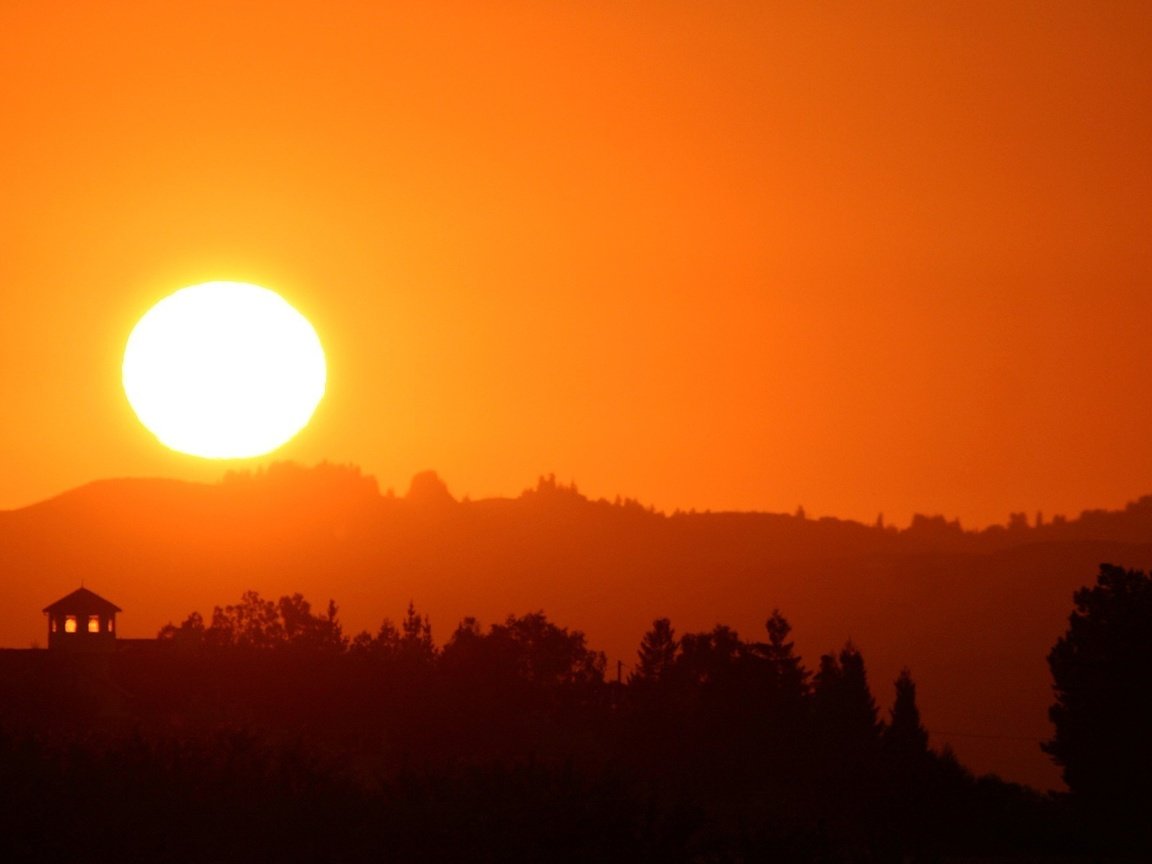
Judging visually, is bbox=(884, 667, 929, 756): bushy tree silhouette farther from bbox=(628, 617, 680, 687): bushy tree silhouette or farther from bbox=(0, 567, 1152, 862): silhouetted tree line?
bbox=(628, 617, 680, 687): bushy tree silhouette

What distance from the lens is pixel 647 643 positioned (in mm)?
92562

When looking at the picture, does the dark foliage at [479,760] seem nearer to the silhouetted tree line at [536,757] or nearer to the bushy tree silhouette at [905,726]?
the silhouetted tree line at [536,757]

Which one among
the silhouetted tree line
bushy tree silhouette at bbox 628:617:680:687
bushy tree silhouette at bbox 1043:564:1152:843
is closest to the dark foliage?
the silhouetted tree line

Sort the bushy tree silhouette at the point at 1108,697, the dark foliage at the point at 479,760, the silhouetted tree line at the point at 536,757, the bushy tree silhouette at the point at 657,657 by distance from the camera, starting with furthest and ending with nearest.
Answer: the bushy tree silhouette at the point at 657,657 → the bushy tree silhouette at the point at 1108,697 → the silhouetted tree line at the point at 536,757 → the dark foliage at the point at 479,760

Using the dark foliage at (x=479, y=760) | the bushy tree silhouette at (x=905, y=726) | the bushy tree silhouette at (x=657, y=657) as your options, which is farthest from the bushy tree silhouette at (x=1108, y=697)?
the bushy tree silhouette at (x=657, y=657)

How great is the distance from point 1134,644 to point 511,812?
37.5 m

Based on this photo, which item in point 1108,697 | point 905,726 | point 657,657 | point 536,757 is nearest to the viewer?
point 536,757

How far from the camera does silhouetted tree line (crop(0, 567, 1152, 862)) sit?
32.4 meters

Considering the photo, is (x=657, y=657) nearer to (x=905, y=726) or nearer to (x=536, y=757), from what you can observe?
(x=905, y=726)

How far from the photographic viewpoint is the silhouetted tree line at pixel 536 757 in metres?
32.4

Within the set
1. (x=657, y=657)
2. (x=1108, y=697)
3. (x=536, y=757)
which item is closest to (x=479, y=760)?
(x=536, y=757)

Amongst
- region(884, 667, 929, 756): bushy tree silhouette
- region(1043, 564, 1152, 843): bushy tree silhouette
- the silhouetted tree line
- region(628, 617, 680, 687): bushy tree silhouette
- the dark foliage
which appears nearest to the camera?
the dark foliage

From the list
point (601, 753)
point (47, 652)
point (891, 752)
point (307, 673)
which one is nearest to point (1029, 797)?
point (891, 752)

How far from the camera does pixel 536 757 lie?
5109cm
